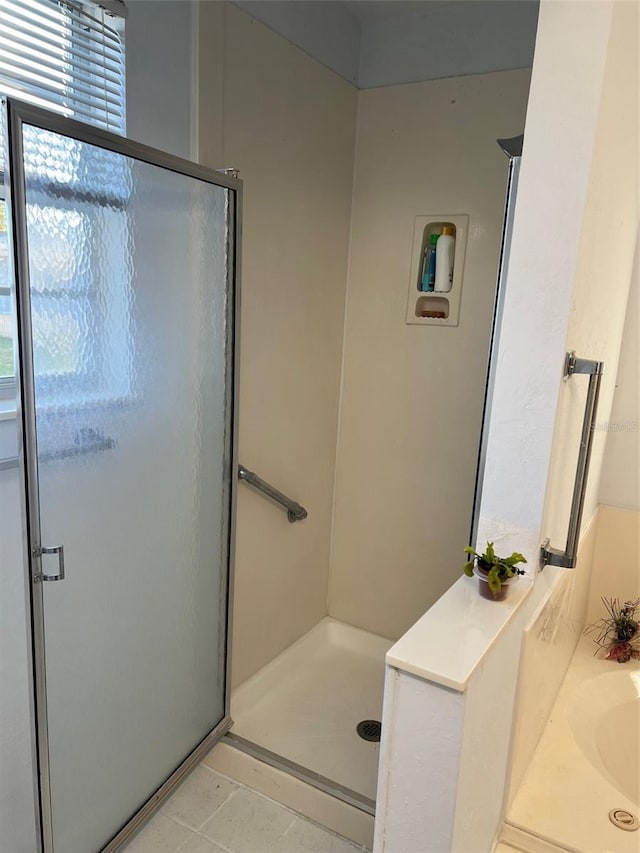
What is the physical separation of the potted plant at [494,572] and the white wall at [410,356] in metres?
1.23

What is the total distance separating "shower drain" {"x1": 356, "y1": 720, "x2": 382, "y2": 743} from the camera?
2143 millimetres

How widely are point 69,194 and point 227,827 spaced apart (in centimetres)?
165

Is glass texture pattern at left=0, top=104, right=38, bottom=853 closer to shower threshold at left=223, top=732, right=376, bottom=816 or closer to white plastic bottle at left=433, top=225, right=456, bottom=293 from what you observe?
shower threshold at left=223, top=732, right=376, bottom=816

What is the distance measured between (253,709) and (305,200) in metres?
1.82

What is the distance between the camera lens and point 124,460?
1.45 m

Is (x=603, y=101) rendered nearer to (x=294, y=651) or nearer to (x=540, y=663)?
(x=540, y=663)

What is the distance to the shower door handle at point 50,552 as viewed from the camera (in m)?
1.23

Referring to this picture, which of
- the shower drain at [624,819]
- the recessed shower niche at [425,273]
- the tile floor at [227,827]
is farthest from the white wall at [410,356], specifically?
the shower drain at [624,819]

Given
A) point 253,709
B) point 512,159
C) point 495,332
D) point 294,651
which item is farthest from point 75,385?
point 294,651

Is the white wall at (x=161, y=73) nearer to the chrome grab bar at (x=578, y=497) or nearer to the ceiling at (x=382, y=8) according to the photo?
the ceiling at (x=382, y=8)

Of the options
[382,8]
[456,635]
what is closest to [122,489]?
[456,635]

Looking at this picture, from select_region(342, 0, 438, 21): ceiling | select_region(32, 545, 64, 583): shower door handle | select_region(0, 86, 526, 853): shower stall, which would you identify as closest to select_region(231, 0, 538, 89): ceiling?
select_region(342, 0, 438, 21): ceiling

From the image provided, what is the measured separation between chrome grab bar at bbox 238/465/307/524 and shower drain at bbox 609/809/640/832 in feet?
4.28

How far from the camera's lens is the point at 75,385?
1270 millimetres
